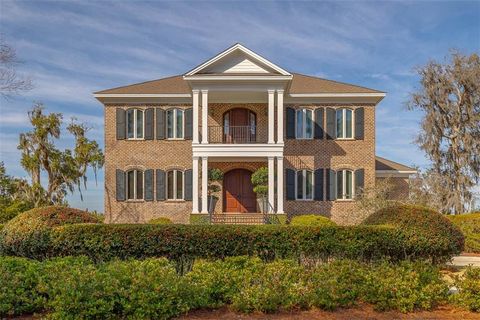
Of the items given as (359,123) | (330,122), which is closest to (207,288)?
(330,122)

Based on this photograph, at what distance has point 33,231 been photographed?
10391mm

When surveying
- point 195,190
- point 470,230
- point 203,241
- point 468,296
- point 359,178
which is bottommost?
point 470,230

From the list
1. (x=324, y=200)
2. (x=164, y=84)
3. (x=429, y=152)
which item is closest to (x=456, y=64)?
(x=429, y=152)

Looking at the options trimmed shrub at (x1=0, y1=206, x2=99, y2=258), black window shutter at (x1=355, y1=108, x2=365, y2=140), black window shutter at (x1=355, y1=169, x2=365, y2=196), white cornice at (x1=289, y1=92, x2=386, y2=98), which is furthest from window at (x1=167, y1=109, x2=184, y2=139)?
trimmed shrub at (x1=0, y1=206, x2=99, y2=258)

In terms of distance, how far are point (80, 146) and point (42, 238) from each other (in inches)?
668

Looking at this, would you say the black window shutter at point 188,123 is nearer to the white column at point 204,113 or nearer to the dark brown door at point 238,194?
the white column at point 204,113

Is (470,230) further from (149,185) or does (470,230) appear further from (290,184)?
(149,185)

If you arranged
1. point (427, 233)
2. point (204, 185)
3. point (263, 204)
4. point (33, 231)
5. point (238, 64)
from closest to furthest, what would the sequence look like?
point (33, 231) → point (427, 233) → point (204, 185) → point (263, 204) → point (238, 64)

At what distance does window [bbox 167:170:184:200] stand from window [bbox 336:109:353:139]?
8.57 m

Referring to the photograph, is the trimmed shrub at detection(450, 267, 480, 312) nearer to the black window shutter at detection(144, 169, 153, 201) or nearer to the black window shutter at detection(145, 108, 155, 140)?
the black window shutter at detection(144, 169, 153, 201)

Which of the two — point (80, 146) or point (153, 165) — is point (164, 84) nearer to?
point (153, 165)

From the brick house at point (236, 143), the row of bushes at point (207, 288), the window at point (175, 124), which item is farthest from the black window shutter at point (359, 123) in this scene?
the row of bushes at point (207, 288)

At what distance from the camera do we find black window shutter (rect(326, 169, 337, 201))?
22.4 metres

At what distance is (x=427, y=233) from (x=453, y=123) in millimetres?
20571
